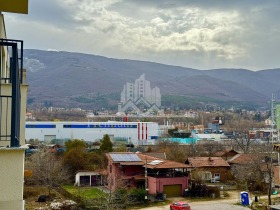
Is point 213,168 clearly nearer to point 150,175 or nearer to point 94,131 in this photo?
point 150,175

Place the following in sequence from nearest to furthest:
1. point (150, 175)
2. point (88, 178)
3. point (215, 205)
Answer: point (215, 205)
point (150, 175)
point (88, 178)

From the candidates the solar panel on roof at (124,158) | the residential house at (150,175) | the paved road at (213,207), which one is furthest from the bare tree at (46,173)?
the paved road at (213,207)

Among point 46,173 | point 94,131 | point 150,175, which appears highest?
point 94,131

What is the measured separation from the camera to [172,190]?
26.6 meters

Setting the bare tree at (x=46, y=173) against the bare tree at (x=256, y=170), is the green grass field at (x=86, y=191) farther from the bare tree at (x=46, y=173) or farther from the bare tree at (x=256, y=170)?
the bare tree at (x=256, y=170)

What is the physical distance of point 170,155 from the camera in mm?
40781

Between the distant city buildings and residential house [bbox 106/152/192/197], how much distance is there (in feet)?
443

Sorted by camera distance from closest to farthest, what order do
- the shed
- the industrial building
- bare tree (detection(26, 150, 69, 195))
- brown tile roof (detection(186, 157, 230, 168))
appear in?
bare tree (detection(26, 150, 69, 195)) → the shed → brown tile roof (detection(186, 157, 230, 168)) → the industrial building

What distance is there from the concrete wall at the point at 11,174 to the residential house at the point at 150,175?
22.5 metres

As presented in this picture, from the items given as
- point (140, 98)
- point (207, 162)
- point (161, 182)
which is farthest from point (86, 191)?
point (140, 98)

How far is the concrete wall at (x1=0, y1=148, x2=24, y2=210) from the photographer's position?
3.59 metres

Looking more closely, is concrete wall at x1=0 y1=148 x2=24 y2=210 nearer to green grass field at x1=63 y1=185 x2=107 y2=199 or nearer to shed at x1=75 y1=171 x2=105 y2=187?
green grass field at x1=63 y1=185 x2=107 y2=199

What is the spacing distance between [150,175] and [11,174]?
24.2m

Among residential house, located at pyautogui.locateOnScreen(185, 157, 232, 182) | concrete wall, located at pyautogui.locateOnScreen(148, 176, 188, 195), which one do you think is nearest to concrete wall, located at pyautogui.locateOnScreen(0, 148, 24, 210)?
concrete wall, located at pyautogui.locateOnScreen(148, 176, 188, 195)
